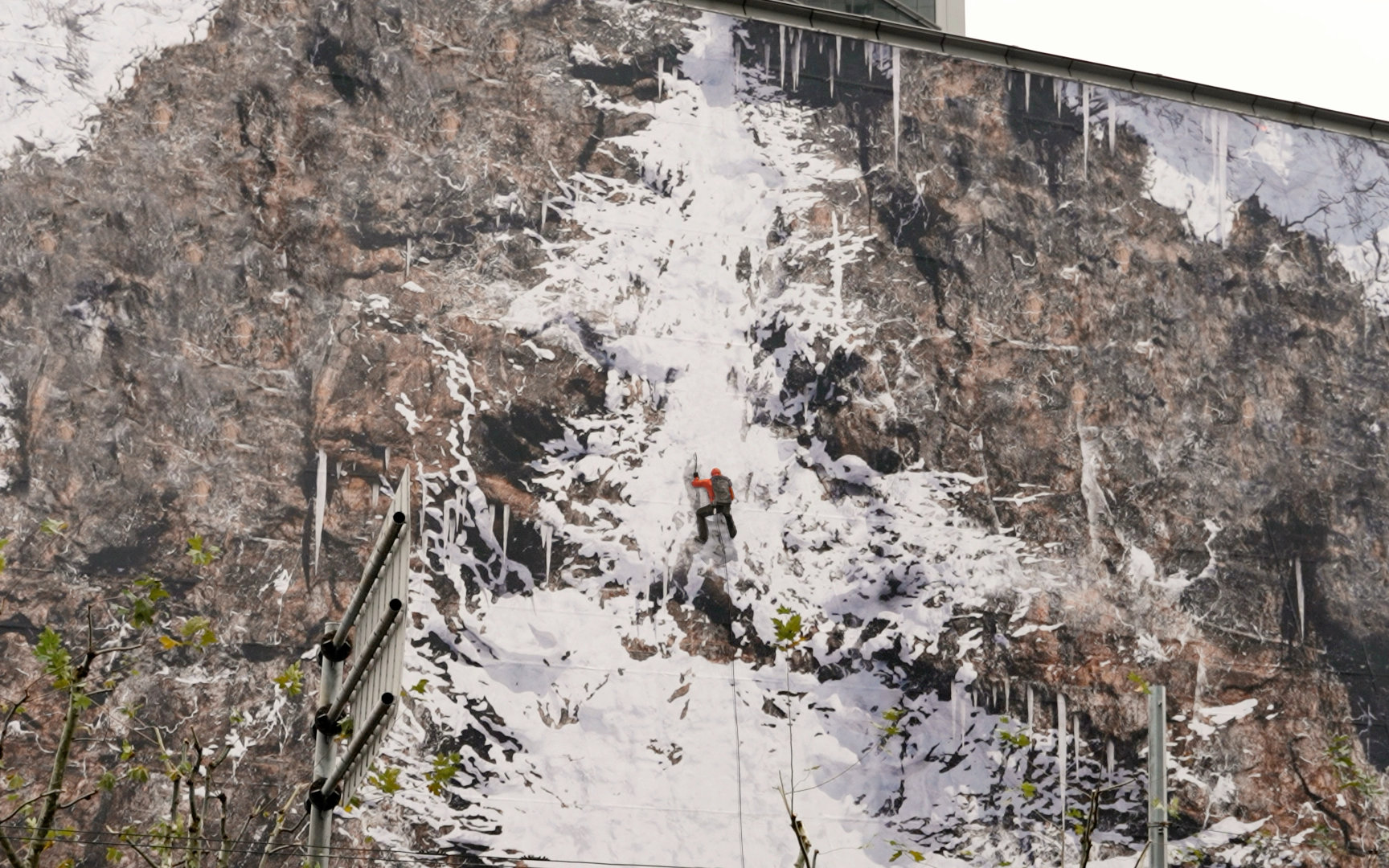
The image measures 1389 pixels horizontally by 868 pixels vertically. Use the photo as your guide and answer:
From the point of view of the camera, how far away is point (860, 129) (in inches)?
886

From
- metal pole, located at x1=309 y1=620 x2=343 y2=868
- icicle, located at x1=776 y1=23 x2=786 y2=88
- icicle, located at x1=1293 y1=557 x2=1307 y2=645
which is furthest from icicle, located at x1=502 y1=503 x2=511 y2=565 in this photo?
icicle, located at x1=1293 y1=557 x2=1307 y2=645

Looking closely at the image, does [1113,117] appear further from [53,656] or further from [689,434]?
[53,656]

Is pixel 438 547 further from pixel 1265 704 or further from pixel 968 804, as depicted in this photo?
pixel 1265 704

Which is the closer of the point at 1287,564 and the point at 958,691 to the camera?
the point at 958,691

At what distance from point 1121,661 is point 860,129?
6513 mm

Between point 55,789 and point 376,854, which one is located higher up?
point 376,854

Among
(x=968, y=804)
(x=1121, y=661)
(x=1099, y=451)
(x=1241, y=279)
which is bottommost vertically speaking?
(x=968, y=804)

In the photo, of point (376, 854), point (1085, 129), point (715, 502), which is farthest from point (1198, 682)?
point (376, 854)

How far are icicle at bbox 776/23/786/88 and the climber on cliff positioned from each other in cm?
488

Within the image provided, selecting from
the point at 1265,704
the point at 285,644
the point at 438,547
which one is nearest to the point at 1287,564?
the point at 1265,704

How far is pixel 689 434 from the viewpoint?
67.4ft

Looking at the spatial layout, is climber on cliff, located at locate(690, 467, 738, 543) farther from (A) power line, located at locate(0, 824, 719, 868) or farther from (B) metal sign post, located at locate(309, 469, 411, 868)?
(B) metal sign post, located at locate(309, 469, 411, 868)

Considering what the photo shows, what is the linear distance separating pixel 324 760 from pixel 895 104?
47.6 ft

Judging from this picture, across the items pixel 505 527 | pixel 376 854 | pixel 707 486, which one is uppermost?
pixel 707 486
